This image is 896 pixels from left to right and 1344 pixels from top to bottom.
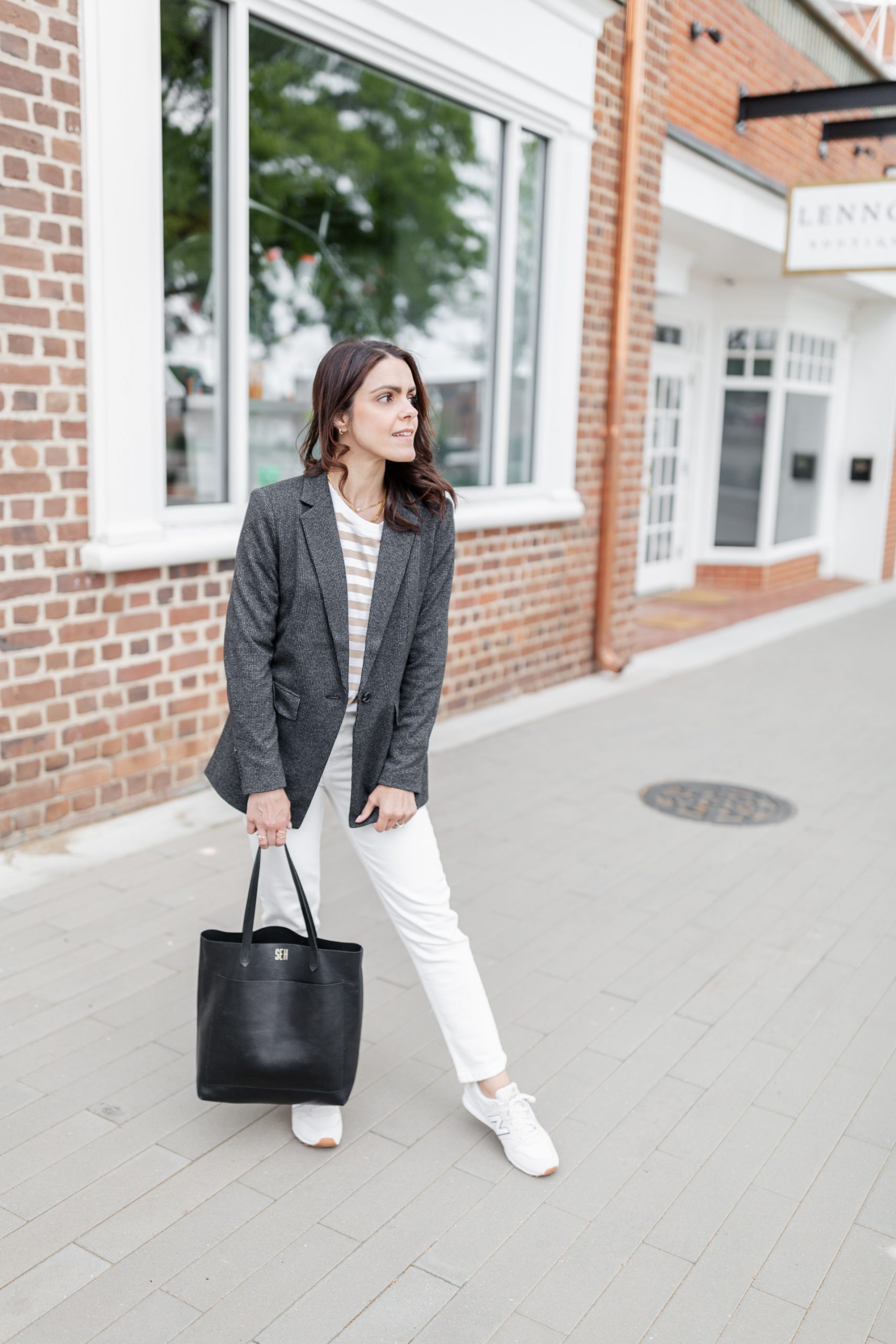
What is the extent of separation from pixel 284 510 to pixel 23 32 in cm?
247

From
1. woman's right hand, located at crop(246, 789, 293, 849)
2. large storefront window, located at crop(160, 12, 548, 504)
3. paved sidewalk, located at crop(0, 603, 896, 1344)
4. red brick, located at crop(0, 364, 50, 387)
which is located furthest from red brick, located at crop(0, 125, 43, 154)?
woman's right hand, located at crop(246, 789, 293, 849)

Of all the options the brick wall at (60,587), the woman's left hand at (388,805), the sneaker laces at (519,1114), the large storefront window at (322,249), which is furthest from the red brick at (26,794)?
the sneaker laces at (519,1114)

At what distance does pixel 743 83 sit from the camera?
9.50 m

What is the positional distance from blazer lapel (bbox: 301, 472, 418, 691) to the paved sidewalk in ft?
3.67

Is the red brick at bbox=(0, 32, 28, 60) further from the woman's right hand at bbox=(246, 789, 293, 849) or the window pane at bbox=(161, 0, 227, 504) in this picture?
the woman's right hand at bbox=(246, 789, 293, 849)

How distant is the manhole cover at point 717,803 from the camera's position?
5.40 metres

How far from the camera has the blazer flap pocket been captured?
105 inches

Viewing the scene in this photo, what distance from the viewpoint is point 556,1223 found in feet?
8.52

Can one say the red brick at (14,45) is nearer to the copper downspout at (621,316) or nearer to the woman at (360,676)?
the woman at (360,676)

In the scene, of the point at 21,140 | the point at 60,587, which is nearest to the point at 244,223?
the point at 21,140

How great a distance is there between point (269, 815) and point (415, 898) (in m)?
0.38

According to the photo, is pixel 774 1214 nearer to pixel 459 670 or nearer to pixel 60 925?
pixel 60 925

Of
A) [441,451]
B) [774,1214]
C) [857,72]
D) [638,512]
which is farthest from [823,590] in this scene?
[774,1214]

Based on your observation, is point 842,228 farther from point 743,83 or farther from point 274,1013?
point 274,1013
